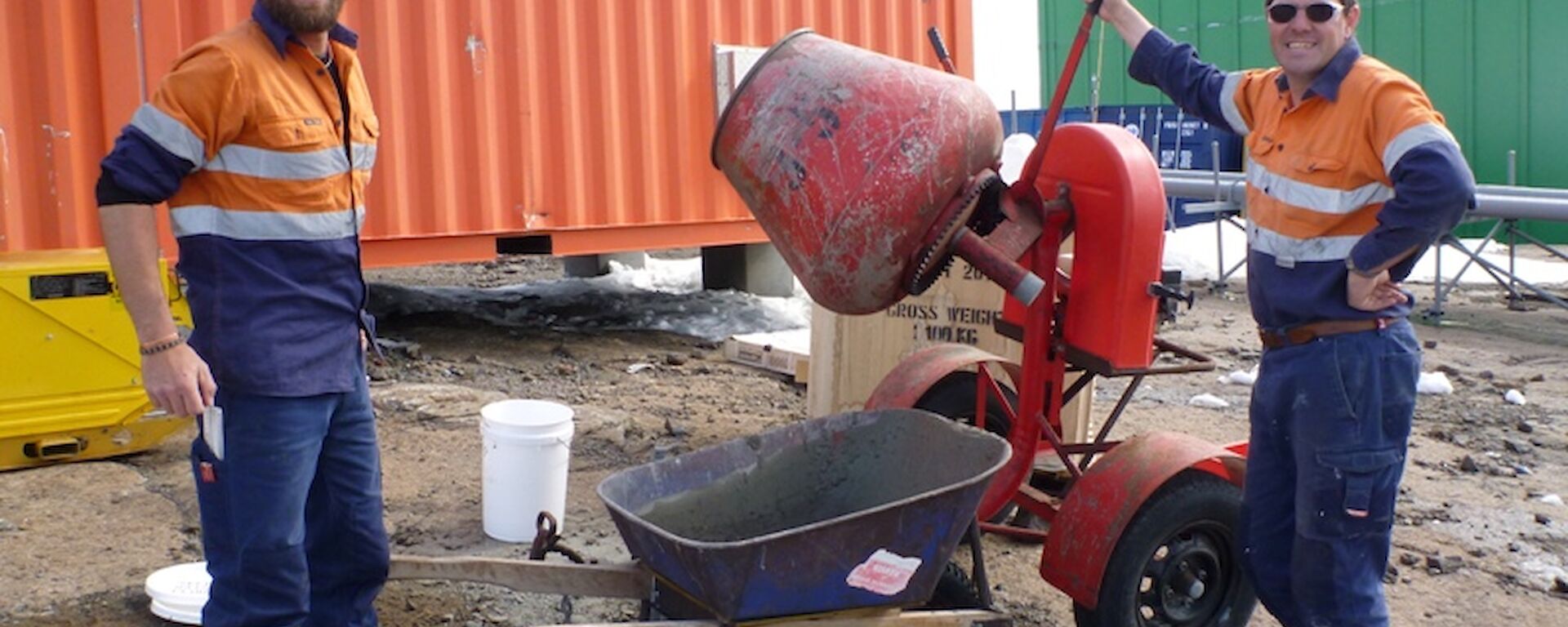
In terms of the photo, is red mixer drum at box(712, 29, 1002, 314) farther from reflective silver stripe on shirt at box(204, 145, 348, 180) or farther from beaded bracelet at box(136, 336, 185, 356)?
beaded bracelet at box(136, 336, 185, 356)

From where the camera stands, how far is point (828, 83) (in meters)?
3.48

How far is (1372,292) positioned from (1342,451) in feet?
1.24

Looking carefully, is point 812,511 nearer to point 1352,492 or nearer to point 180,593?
point 1352,492

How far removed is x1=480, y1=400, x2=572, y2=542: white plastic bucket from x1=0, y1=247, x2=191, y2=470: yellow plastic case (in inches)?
61.2

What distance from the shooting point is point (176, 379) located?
9.87 ft

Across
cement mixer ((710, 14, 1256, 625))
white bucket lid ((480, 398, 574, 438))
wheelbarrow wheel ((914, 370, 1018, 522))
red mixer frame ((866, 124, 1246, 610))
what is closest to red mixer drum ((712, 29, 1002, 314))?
cement mixer ((710, 14, 1256, 625))

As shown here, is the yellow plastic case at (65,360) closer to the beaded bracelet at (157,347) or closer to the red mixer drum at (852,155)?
the beaded bracelet at (157,347)

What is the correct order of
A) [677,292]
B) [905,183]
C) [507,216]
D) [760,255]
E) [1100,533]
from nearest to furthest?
[905,183] → [1100,533] → [507,216] → [760,255] → [677,292]

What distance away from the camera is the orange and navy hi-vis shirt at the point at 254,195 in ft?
9.98

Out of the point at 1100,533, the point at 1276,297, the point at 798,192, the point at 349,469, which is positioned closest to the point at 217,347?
the point at 349,469

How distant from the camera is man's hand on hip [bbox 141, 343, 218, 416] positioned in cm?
301

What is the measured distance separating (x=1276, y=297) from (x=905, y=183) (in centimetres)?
96

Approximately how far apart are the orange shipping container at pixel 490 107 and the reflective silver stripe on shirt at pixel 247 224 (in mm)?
4563

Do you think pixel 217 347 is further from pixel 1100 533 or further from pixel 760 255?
pixel 760 255
